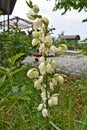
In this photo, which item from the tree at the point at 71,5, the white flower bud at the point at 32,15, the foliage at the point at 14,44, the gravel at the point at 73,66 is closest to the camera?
the white flower bud at the point at 32,15

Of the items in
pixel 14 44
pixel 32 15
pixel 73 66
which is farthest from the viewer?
pixel 73 66

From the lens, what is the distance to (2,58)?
31.8 ft

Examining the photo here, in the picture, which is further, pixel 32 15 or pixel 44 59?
pixel 44 59

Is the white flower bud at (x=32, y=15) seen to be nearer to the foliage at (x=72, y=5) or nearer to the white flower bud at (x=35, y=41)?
the white flower bud at (x=35, y=41)

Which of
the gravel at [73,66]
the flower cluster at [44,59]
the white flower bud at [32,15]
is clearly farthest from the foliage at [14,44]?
the white flower bud at [32,15]

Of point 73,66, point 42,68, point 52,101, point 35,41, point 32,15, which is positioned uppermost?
point 32,15

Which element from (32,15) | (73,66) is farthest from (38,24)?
(73,66)

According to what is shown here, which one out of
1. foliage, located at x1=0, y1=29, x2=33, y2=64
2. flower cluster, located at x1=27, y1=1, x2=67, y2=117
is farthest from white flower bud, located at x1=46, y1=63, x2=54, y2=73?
foliage, located at x1=0, y1=29, x2=33, y2=64

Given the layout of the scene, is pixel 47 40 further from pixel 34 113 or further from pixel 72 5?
pixel 72 5

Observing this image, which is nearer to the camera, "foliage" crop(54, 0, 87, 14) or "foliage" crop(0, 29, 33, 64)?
"foliage" crop(54, 0, 87, 14)

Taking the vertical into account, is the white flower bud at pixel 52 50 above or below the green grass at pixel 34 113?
above

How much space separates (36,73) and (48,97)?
0.13 metres

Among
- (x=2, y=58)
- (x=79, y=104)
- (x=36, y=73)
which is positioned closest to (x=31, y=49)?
(x=2, y=58)

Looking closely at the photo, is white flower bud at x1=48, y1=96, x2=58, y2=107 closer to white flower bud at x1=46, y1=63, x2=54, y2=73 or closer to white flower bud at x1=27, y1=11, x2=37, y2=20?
white flower bud at x1=46, y1=63, x2=54, y2=73
